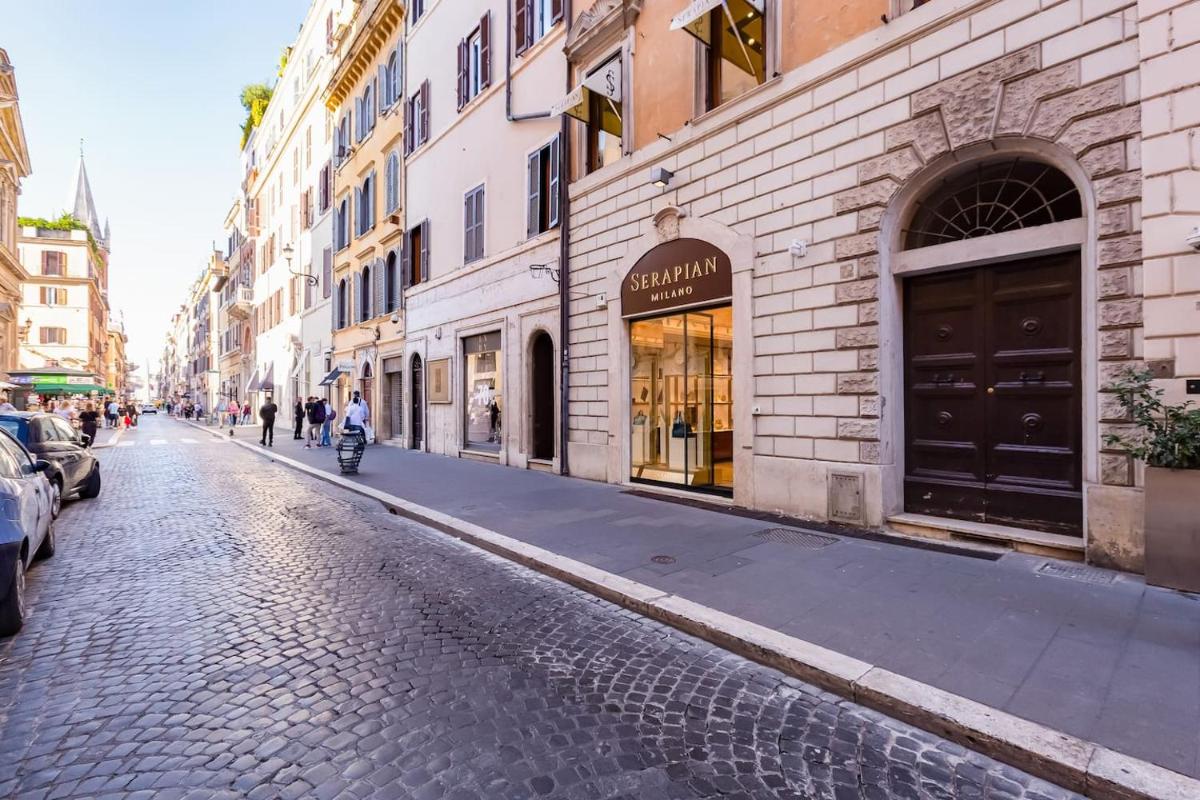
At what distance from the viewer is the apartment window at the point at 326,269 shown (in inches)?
1036

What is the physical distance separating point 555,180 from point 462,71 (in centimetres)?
616

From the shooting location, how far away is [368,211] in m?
22.7

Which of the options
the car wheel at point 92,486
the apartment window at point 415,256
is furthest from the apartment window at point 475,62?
the car wheel at point 92,486

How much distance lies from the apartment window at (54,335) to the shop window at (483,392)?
200ft

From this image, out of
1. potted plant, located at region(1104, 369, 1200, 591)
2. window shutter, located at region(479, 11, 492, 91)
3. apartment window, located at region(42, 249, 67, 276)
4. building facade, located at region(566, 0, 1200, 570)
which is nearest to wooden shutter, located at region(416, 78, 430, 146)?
window shutter, located at region(479, 11, 492, 91)

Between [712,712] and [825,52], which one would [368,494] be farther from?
[825,52]

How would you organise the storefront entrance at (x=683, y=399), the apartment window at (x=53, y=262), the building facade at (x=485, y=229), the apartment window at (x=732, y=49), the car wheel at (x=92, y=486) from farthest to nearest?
the apartment window at (x=53, y=262) → the building facade at (x=485, y=229) → the car wheel at (x=92, y=486) → the storefront entrance at (x=683, y=399) → the apartment window at (x=732, y=49)

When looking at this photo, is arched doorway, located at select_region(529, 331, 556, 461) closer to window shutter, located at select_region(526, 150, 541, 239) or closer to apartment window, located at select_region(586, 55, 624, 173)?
window shutter, located at select_region(526, 150, 541, 239)

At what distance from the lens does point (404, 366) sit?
1959 cm

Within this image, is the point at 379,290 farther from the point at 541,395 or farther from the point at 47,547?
the point at 47,547

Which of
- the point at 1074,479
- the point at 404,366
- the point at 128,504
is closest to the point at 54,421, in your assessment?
the point at 128,504

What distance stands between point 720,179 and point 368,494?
784cm

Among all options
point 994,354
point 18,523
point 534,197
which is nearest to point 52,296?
point 534,197

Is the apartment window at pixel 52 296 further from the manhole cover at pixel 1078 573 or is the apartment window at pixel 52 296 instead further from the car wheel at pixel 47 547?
the manhole cover at pixel 1078 573
